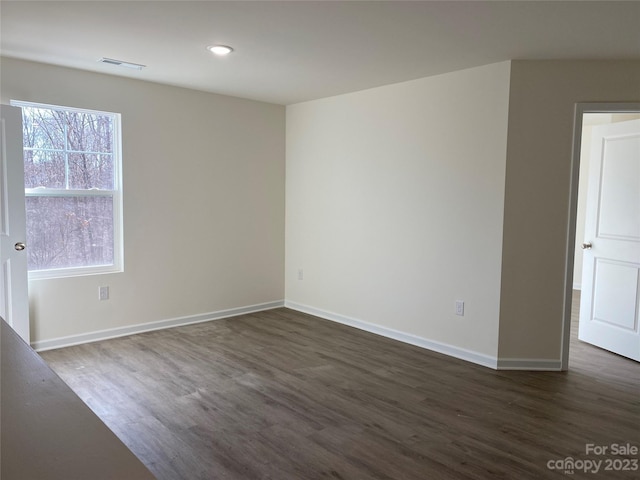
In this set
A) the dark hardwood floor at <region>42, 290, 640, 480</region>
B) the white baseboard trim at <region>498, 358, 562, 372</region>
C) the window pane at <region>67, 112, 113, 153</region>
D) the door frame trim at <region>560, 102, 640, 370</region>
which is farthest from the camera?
the window pane at <region>67, 112, 113, 153</region>

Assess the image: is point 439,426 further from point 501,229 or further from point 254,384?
point 501,229

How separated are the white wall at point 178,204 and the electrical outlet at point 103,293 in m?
0.05

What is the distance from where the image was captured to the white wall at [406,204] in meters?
3.81

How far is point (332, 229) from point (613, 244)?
2697 millimetres

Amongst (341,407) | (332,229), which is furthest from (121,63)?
(341,407)

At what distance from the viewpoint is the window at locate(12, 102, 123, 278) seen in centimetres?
398

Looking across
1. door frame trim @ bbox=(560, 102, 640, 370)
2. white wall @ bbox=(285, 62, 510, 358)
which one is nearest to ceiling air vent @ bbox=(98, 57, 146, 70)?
white wall @ bbox=(285, 62, 510, 358)

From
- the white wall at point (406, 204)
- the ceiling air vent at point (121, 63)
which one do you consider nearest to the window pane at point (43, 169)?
the ceiling air vent at point (121, 63)

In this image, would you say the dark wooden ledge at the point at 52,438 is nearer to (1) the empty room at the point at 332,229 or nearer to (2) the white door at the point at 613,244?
(1) the empty room at the point at 332,229

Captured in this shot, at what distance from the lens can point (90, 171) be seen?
428 cm

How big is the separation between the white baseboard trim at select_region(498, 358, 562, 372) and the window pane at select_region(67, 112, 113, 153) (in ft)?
13.1

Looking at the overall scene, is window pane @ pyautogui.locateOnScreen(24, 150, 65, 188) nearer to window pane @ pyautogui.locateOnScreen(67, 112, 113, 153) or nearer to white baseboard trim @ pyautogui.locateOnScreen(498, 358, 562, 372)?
window pane @ pyautogui.locateOnScreen(67, 112, 113, 153)

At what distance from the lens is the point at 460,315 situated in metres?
4.03

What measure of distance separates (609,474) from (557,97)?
264cm
